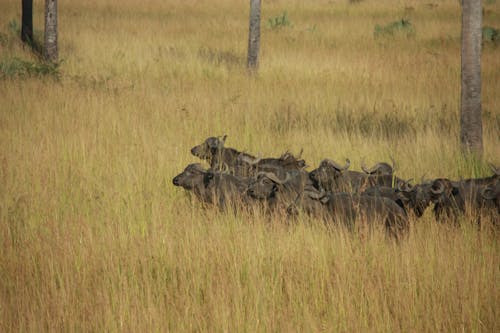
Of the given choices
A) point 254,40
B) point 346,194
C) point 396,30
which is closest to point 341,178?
point 346,194

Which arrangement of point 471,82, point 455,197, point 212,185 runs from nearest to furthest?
point 455,197, point 212,185, point 471,82

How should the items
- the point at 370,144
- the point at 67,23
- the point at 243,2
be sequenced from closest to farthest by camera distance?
the point at 370,144
the point at 67,23
the point at 243,2

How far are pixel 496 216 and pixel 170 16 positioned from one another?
25.1 m

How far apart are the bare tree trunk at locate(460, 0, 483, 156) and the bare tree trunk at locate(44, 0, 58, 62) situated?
11487mm

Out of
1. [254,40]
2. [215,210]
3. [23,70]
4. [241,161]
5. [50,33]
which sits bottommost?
[215,210]

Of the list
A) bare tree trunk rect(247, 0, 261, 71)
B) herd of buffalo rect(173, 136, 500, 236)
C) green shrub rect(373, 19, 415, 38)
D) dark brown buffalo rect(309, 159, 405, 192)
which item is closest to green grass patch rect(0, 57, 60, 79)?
bare tree trunk rect(247, 0, 261, 71)

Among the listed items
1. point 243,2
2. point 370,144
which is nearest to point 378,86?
point 370,144

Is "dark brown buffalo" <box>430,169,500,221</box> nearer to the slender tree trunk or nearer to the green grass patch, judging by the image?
the green grass patch

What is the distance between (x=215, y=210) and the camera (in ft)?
21.8

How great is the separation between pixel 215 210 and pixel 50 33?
40.0ft

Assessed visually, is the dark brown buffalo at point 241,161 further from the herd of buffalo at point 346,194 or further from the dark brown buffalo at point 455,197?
the dark brown buffalo at point 455,197

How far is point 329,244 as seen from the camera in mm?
5738

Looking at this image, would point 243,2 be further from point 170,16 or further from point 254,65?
point 254,65

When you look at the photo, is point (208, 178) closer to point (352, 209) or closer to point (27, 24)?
point (352, 209)
